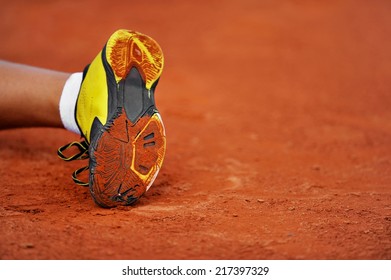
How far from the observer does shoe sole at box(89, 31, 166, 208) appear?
1.83 meters

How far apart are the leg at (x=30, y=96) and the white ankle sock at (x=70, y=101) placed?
0.11ft

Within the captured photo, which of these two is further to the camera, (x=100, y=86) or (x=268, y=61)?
(x=268, y=61)

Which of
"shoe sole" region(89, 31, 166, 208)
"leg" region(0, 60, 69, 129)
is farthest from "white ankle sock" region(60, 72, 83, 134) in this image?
"shoe sole" region(89, 31, 166, 208)

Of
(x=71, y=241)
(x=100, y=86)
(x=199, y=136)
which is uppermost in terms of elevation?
(x=100, y=86)

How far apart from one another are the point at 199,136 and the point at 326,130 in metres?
0.73

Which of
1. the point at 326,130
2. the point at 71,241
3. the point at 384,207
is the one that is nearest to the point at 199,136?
the point at 326,130

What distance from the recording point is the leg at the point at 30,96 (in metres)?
2.14

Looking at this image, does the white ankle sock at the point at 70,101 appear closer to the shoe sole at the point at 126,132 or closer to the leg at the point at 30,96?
the leg at the point at 30,96

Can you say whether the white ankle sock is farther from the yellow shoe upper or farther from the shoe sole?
the shoe sole

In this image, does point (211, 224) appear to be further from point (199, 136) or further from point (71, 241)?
point (199, 136)

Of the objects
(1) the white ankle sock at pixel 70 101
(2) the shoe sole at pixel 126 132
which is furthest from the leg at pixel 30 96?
(2) the shoe sole at pixel 126 132

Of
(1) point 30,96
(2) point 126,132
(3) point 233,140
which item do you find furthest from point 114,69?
(3) point 233,140

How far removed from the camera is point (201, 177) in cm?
237

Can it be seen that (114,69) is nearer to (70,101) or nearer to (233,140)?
(70,101)
